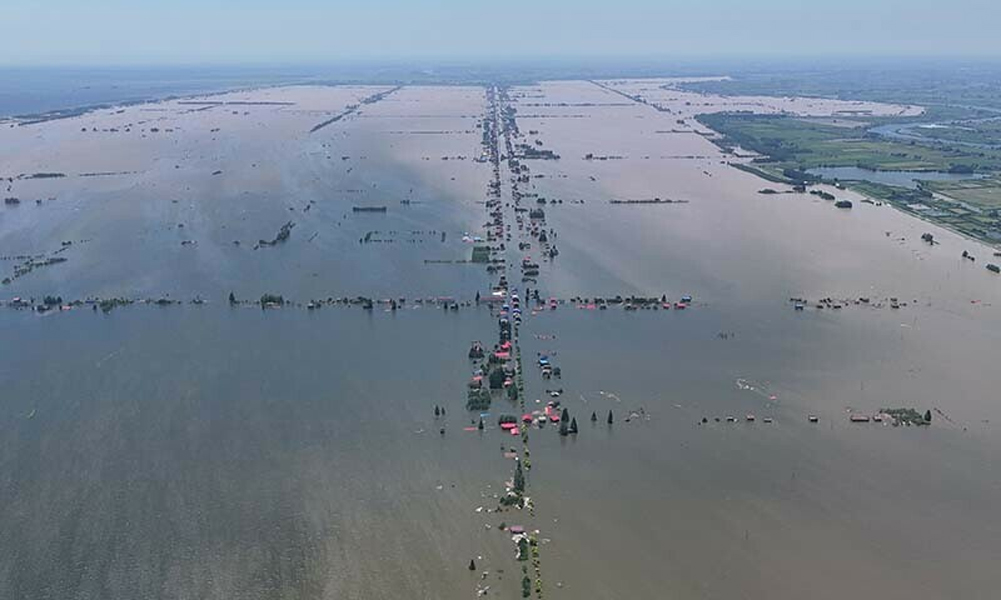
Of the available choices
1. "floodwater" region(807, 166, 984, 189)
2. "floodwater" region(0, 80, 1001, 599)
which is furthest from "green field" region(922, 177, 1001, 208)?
"floodwater" region(0, 80, 1001, 599)

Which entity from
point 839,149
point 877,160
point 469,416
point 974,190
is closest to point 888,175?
point 877,160

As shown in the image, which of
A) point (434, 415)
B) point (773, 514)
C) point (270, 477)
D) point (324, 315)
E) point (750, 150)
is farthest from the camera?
point (750, 150)

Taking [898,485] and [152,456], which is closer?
[898,485]

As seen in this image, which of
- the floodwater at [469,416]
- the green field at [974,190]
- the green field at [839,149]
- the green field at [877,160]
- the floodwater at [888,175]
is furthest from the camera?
the green field at [839,149]

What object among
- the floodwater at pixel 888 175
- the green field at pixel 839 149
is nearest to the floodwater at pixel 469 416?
the floodwater at pixel 888 175

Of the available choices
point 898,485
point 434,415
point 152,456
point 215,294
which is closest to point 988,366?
point 898,485

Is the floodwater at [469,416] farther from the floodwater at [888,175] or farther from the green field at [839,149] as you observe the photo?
the green field at [839,149]

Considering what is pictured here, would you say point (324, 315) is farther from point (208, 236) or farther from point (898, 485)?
point (898, 485)

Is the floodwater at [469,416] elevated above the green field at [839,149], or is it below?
below
